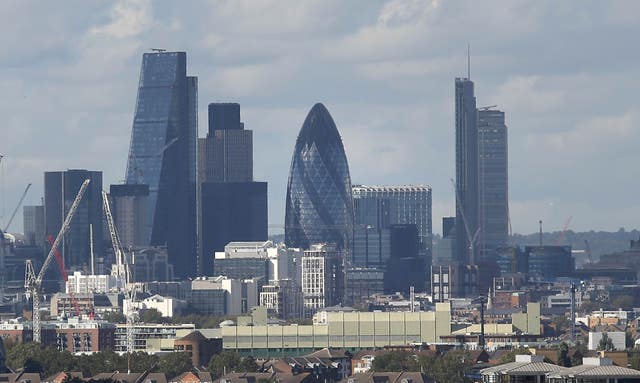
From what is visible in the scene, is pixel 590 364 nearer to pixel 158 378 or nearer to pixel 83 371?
pixel 158 378

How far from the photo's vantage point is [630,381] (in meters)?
107

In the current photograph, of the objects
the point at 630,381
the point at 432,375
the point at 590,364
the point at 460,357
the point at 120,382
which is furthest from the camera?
the point at 460,357

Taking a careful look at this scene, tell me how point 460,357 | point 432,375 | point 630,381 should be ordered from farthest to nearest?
point 460,357
point 432,375
point 630,381

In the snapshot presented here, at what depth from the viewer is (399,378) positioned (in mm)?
173750

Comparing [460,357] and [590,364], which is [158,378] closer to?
[460,357]

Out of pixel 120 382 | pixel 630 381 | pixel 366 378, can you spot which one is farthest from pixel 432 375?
pixel 630 381

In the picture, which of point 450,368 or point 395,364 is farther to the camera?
point 395,364

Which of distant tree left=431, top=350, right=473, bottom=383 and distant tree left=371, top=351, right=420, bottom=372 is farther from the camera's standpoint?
distant tree left=371, top=351, right=420, bottom=372

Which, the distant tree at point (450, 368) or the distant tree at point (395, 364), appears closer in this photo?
the distant tree at point (450, 368)

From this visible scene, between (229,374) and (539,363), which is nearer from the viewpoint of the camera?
(539,363)

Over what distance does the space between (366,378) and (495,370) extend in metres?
54.1

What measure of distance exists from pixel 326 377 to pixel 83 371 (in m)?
16.2

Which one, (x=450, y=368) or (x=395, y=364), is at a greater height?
(x=395, y=364)

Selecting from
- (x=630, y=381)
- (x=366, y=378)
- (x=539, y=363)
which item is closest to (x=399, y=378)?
(x=366, y=378)
